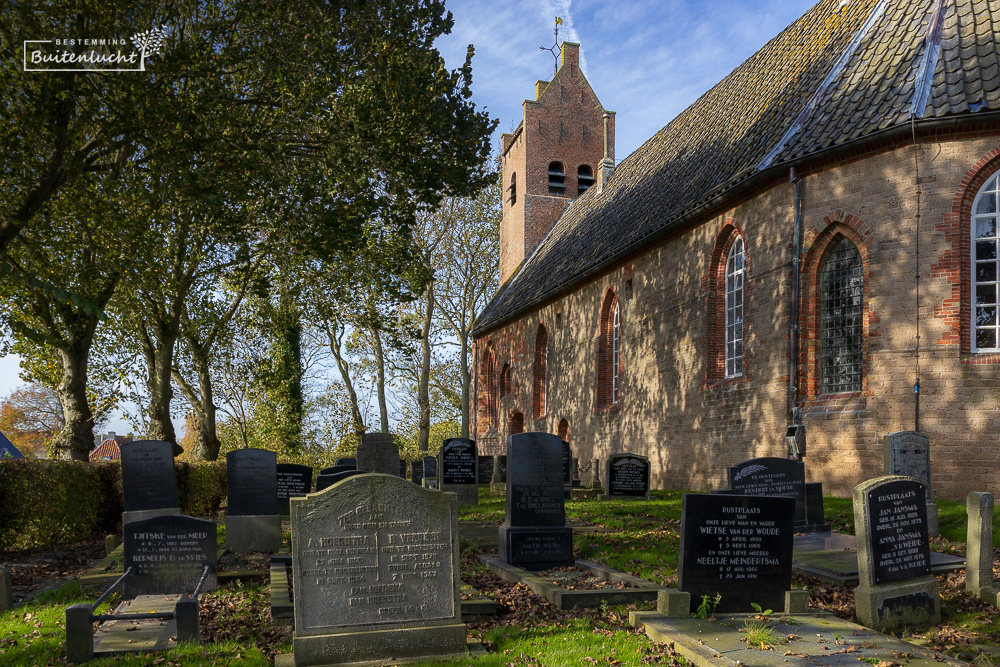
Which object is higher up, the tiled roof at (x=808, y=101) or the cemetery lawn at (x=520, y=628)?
the tiled roof at (x=808, y=101)

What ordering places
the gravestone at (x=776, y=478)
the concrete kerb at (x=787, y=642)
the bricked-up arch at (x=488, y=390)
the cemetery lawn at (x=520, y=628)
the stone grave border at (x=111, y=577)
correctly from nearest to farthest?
the concrete kerb at (x=787, y=642)
the cemetery lawn at (x=520, y=628)
the stone grave border at (x=111, y=577)
the gravestone at (x=776, y=478)
the bricked-up arch at (x=488, y=390)

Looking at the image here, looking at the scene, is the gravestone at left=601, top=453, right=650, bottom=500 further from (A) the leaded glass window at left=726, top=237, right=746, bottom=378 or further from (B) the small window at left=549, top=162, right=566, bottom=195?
(B) the small window at left=549, top=162, right=566, bottom=195

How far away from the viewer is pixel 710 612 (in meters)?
6.71

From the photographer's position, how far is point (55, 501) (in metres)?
12.8

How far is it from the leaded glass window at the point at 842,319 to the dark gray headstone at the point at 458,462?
7722mm

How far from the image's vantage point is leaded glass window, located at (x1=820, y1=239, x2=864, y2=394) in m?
14.1

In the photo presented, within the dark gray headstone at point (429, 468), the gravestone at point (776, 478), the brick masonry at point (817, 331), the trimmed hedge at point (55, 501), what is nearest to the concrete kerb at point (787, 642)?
the gravestone at point (776, 478)

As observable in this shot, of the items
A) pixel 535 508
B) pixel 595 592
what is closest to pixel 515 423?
pixel 535 508

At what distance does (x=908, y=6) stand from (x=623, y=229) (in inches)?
368

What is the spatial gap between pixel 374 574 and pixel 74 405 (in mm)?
12694

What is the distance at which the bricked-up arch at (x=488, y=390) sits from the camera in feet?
115

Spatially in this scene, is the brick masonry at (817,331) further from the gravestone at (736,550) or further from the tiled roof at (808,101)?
the gravestone at (736,550)

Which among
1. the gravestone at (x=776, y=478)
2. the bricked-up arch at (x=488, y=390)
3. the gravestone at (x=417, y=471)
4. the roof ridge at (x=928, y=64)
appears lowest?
the gravestone at (x=417, y=471)

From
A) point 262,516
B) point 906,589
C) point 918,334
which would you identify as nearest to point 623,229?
point 918,334
